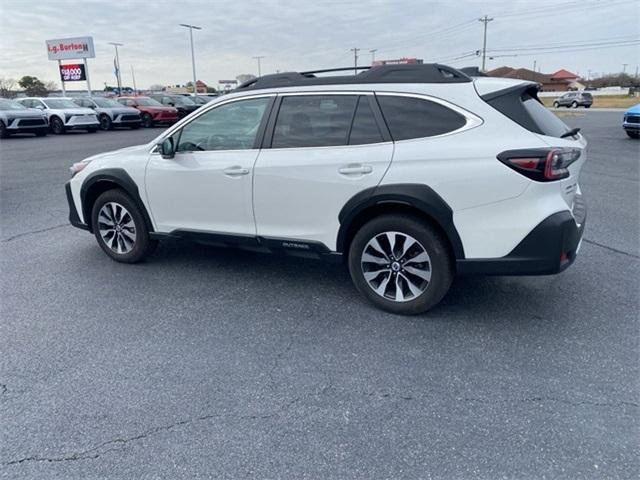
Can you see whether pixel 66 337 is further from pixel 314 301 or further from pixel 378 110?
pixel 378 110

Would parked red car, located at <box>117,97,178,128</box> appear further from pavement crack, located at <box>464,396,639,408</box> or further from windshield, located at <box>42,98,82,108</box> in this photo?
pavement crack, located at <box>464,396,639,408</box>

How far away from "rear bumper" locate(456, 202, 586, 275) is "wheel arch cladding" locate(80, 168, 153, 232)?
319 cm

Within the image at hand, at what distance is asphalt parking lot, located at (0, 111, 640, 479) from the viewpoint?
2338 mm

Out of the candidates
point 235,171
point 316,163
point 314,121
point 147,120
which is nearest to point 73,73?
point 147,120

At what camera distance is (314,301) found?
→ 4055 mm

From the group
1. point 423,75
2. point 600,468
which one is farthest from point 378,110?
point 600,468

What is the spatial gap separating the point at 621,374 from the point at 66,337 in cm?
379

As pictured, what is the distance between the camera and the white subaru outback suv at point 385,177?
323cm

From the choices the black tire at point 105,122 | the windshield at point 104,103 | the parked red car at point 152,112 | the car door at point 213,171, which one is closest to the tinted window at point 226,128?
the car door at point 213,171

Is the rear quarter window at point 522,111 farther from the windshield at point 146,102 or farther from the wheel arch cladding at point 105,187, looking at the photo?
the windshield at point 146,102

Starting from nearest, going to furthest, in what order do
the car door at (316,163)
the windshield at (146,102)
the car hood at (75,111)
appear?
1. the car door at (316,163)
2. the car hood at (75,111)
3. the windshield at (146,102)

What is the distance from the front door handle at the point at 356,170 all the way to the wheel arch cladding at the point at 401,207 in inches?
5.5

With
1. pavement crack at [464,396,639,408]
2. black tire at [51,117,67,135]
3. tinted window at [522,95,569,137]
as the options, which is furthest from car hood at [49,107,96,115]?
pavement crack at [464,396,639,408]

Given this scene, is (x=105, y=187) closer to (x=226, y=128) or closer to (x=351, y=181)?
(x=226, y=128)
